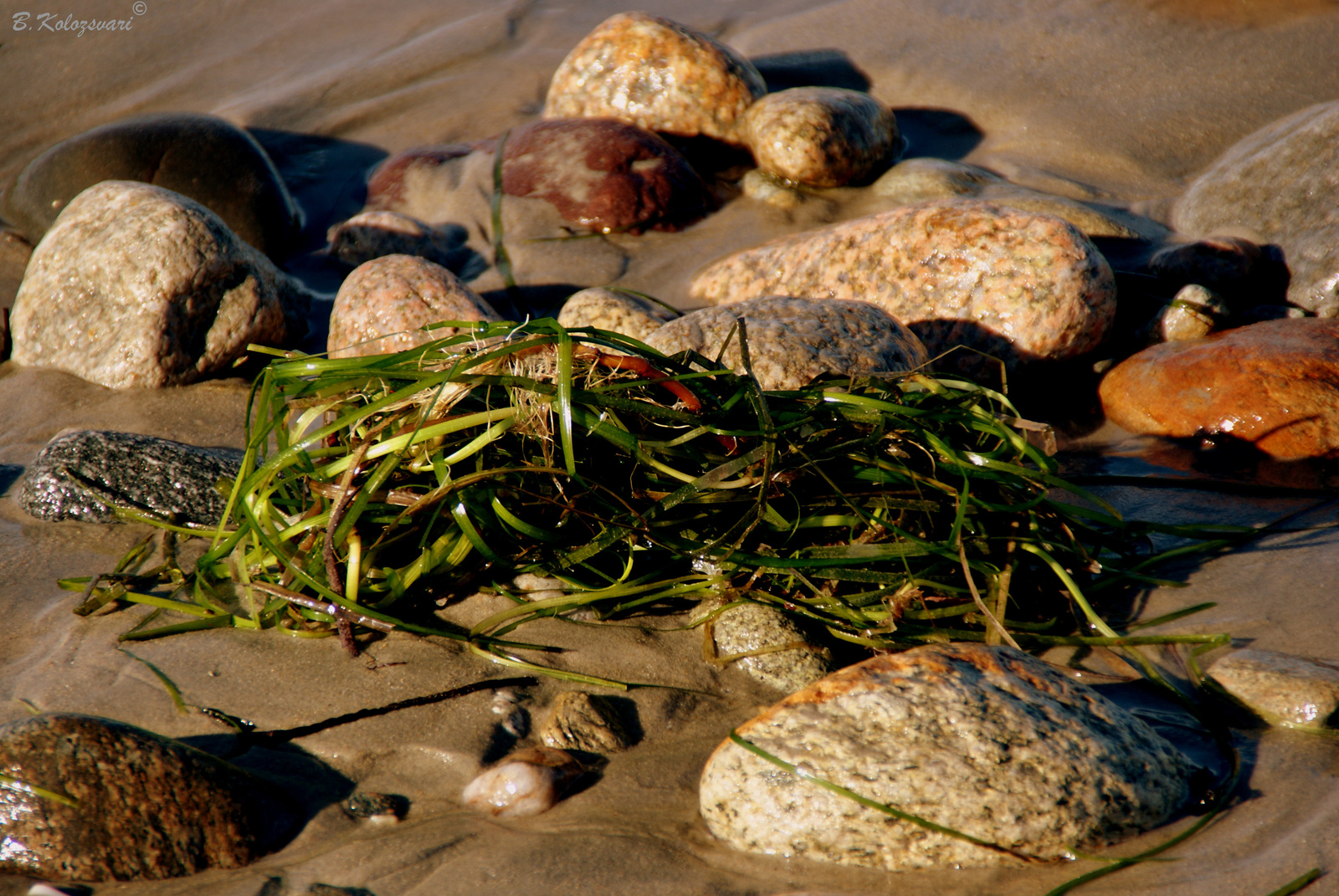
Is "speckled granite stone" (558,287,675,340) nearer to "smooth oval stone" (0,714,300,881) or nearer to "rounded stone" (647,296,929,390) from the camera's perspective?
"rounded stone" (647,296,929,390)

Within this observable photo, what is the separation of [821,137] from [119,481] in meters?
4.26

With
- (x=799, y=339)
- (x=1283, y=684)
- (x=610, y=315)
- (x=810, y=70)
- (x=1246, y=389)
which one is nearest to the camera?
(x=1283, y=684)

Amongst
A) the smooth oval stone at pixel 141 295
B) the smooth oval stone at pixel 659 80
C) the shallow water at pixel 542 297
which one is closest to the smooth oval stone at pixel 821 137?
the shallow water at pixel 542 297

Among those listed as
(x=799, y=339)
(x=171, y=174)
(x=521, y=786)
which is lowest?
(x=521, y=786)

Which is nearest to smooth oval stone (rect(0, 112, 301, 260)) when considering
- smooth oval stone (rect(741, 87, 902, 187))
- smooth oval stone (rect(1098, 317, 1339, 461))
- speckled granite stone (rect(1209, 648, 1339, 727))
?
smooth oval stone (rect(741, 87, 902, 187))

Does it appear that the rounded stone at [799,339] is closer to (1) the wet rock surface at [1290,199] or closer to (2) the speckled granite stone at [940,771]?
(2) the speckled granite stone at [940,771]

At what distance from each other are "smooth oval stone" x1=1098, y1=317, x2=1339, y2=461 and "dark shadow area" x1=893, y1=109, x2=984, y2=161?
8.52ft

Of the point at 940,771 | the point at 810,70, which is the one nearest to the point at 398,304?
the point at 940,771

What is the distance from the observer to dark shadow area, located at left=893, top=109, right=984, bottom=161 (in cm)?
622

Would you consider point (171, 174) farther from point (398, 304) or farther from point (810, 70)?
point (810, 70)

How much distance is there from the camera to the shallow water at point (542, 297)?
1.92 meters

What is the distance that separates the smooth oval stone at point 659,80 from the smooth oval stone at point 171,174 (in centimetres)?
203

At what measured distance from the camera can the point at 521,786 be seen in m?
2.06

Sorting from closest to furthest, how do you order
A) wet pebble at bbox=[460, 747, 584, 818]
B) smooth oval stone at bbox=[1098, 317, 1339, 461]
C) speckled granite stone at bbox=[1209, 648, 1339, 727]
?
wet pebble at bbox=[460, 747, 584, 818]
speckled granite stone at bbox=[1209, 648, 1339, 727]
smooth oval stone at bbox=[1098, 317, 1339, 461]
